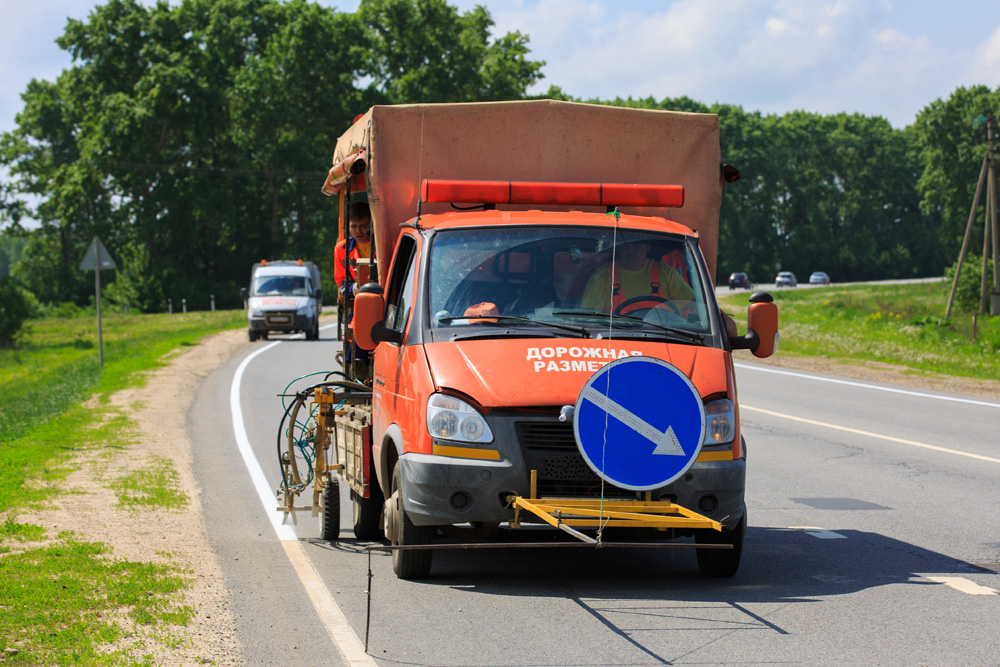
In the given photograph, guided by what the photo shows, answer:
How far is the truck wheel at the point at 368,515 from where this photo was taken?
26.3ft

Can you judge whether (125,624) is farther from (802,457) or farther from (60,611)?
(802,457)

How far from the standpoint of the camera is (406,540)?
6520 millimetres

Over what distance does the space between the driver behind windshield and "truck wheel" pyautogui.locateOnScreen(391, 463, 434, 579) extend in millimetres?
1550

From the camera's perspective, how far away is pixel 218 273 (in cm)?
7794

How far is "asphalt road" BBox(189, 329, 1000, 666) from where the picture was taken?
209 inches

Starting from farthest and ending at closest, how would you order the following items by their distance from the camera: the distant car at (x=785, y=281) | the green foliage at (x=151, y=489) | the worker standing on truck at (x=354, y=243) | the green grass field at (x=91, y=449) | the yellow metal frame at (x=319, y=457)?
1. the distant car at (x=785, y=281)
2. the green foliage at (x=151, y=489)
3. the worker standing on truck at (x=354, y=243)
4. the yellow metal frame at (x=319, y=457)
5. the green grass field at (x=91, y=449)

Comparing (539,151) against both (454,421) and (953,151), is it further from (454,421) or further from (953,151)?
(953,151)

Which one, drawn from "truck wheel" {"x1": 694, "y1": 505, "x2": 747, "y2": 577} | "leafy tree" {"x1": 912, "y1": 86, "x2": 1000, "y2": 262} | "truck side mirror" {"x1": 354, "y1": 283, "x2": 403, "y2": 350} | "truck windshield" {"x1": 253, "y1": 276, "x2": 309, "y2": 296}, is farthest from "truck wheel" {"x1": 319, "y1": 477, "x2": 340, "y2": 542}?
"leafy tree" {"x1": 912, "y1": 86, "x2": 1000, "y2": 262}

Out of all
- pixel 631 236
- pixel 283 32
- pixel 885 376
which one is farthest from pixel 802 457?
pixel 283 32

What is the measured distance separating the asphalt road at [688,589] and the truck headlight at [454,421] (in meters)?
0.85

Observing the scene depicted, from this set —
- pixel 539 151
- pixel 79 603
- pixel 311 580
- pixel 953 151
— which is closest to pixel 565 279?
pixel 539 151

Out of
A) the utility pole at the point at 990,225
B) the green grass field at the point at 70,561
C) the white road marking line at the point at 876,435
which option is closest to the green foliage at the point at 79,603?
the green grass field at the point at 70,561

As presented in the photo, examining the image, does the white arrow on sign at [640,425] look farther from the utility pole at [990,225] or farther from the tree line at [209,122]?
the tree line at [209,122]

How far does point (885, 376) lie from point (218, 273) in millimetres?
60803
